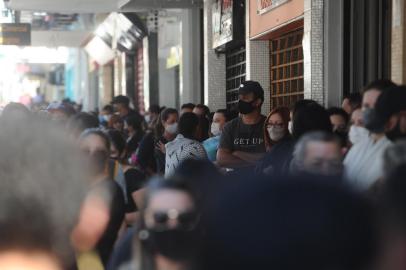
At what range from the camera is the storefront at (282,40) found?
13.7 meters

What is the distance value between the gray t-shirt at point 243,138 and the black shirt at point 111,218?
12.4ft

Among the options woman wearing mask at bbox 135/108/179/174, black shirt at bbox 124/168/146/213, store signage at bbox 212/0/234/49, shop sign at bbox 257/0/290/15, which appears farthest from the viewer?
store signage at bbox 212/0/234/49

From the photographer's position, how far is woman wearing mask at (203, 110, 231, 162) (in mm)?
10195

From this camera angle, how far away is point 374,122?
505 cm

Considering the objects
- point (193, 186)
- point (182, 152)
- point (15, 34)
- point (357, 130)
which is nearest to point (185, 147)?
point (182, 152)

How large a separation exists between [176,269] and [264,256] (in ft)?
2.39

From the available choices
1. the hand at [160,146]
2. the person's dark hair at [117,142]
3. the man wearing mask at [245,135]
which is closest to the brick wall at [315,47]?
the hand at [160,146]

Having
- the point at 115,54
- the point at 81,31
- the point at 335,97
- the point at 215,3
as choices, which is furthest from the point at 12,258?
the point at 81,31

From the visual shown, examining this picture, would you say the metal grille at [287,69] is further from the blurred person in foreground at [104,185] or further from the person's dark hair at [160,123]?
the blurred person in foreground at [104,185]

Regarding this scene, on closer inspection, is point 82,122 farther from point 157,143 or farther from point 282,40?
point 282,40

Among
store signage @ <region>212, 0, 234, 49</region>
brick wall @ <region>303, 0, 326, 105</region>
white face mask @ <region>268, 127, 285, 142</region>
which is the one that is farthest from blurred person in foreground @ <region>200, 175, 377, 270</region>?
store signage @ <region>212, 0, 234, 49</region>

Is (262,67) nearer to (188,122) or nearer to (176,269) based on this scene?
(188,122)

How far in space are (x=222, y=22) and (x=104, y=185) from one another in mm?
12642

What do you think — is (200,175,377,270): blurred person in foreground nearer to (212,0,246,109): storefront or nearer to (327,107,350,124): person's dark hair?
(327,107,350,124): person's dark hair
